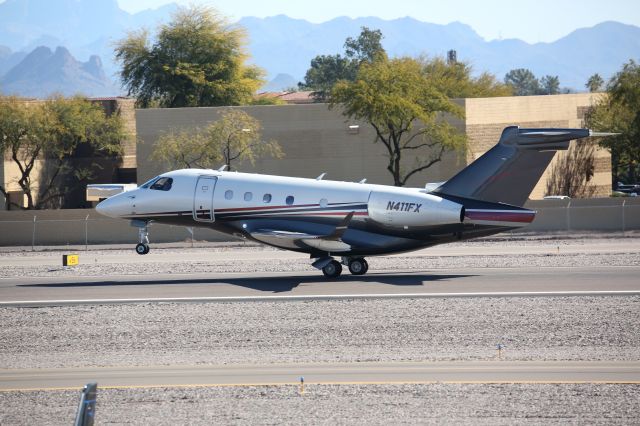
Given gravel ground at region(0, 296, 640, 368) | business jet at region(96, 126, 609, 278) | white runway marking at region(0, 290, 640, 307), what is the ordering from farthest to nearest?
business jet at region(96, 126, 609, 278)
white runway marking at region(0, 290, 640, 307)
gravel ground at region(0, 296, 640, 368)

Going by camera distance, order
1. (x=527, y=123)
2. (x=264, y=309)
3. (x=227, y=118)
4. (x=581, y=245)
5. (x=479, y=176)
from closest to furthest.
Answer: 1. (x=264, y=309)
2. (x=479, y=176)
3. (x=581, y=245)
4. (x=227, y=118)
5. (x=527, y=123)

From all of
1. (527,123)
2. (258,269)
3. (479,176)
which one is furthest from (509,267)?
(527,123)

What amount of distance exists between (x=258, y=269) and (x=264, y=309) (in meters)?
9.65

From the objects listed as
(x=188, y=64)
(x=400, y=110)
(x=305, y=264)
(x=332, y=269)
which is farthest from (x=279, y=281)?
(x=188, y=64)

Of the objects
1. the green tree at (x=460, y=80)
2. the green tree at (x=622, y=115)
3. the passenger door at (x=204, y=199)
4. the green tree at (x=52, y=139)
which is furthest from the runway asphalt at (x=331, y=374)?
the green tree at (x=460, y=80)

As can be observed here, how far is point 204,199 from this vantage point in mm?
32031

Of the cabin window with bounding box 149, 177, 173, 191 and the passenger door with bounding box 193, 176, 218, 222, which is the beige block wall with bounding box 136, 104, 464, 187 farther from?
the passenger door with bounding box 193, 176, 218, 222

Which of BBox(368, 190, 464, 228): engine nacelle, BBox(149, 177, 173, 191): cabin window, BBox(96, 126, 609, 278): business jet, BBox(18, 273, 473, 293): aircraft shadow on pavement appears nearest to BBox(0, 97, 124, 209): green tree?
BBox(149, 177, 173, 191): cabin window

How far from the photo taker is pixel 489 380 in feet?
53.5

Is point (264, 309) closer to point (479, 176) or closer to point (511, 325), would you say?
point (511, 325)

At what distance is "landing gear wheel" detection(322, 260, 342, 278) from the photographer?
30578mm

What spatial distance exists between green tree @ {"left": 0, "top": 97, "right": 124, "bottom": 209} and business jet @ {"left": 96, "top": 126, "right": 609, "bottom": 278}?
1296 inches

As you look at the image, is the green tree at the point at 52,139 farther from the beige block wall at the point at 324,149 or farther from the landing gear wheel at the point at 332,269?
the landing gear wheel at the point at 332,269

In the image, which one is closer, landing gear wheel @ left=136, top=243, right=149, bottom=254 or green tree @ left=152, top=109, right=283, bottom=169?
landing gear wheel @ left=136, top=243, right=149, bottom=254
